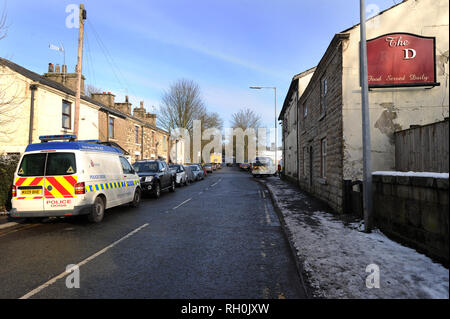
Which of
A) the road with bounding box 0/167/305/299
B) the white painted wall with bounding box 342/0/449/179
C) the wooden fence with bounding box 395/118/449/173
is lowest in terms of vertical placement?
the road with bounding box 0/167/305/299

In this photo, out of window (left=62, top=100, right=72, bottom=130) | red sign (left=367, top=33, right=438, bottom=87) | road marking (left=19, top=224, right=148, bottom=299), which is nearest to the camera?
road marking (left=19, top=224, right=148, bottom=299)

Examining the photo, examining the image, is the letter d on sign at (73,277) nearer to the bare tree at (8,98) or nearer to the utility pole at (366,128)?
the utility pole at (366,128)

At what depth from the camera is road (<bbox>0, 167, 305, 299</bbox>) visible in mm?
3494

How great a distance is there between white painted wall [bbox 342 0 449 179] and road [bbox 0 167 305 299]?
329cm

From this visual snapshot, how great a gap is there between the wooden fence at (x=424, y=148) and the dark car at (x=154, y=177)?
32.0 ft

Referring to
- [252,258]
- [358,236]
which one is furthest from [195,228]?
[358,236]

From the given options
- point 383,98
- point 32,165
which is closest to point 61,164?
point 32,165

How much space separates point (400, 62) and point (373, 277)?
663cm

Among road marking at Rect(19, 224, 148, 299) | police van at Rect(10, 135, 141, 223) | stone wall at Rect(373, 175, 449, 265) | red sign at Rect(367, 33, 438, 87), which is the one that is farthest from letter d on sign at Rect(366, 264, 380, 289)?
police van at Rect(10, 135, 141, 223)

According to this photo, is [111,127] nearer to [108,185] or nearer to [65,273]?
[108,185]

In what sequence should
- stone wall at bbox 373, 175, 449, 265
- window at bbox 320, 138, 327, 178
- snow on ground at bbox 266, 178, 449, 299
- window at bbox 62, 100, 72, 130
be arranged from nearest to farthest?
snow on ground at bbox 266, 178, 449, 299 < stone wall at bbox 373, 175, 449, 265 < window at bbox 320, 138, 327, 178 < window at bbox 62, 100, 72, 130

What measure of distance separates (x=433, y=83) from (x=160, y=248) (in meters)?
8.32

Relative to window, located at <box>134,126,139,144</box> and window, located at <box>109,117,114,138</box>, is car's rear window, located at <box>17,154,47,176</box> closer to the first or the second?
window, located at <box>109,117,114,138</box>
